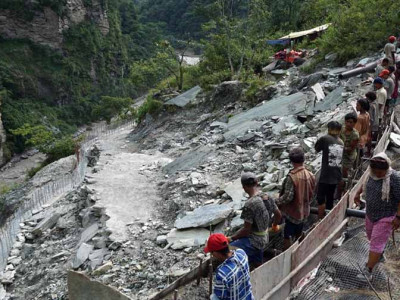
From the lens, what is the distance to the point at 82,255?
6.67 metres

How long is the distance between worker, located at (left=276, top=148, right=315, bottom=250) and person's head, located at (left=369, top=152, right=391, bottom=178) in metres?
0.66

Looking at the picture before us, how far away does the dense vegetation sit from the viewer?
602 inches

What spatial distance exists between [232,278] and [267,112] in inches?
354

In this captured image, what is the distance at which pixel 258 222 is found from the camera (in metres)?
3.71

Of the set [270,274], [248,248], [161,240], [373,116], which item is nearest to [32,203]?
[161,240]

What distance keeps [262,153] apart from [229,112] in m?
5.63

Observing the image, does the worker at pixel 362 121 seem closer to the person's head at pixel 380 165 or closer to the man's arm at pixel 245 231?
the person's head at pixel 380 165

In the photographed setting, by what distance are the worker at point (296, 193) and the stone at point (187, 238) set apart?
1.83 m

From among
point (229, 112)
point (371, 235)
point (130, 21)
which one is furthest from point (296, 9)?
point (130, 21)

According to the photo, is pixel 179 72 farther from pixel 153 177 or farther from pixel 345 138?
pixel 345 138

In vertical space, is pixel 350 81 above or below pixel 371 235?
below

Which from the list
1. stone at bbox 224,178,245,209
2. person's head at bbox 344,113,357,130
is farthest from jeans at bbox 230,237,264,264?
stone at bbox 224,178,245,209

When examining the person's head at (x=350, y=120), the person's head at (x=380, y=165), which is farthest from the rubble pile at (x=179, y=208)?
the person's head at (x=380, y=165)

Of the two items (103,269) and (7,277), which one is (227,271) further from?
(7,277)
